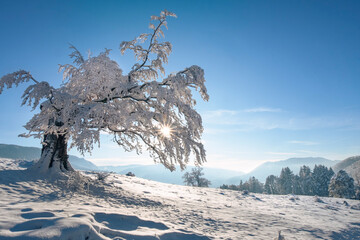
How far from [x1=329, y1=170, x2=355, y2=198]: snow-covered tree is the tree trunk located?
48.7 m

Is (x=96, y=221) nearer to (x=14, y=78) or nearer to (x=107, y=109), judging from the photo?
(x=107, y=109)

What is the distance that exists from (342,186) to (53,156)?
49.7 m

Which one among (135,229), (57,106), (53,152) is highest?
(57,106)

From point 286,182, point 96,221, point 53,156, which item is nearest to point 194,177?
point 53,156

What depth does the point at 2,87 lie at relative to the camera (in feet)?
27.1

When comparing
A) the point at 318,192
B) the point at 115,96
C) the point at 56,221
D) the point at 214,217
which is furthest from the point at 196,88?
the point at 318,192

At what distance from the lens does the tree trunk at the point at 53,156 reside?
8664 millimetres

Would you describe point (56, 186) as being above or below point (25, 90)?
below

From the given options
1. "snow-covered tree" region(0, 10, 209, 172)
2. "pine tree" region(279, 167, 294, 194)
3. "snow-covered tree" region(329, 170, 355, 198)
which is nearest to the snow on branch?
"snow-covered tree" region(0, 10, 209, 172)

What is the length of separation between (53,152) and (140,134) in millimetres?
4568

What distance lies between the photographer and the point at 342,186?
35875mm

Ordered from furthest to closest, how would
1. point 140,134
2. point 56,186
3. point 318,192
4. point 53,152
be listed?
point 318,192, point 140,134, point 53,152, point 56,186

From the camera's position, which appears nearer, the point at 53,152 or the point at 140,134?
the point at 53,152

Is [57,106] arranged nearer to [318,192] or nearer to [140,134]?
[140,134]
